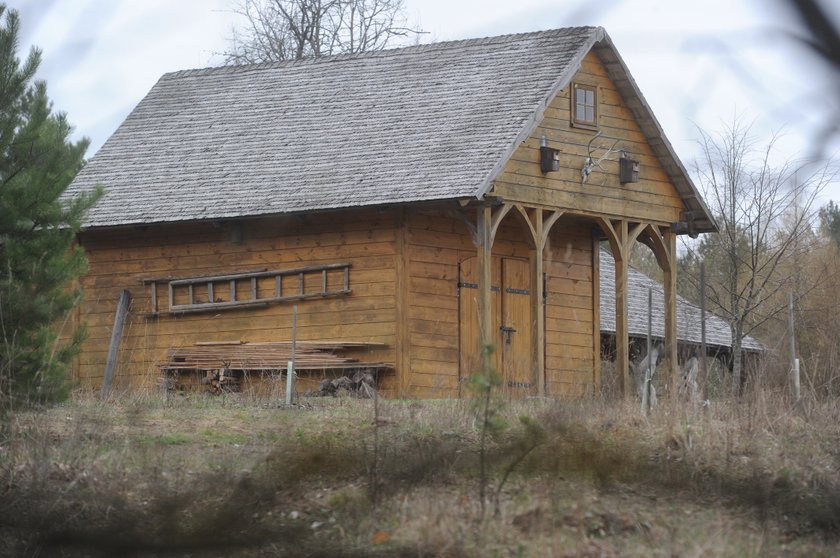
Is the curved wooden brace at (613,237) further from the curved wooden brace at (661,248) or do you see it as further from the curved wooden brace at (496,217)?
the curved wooden brace at (496,217)

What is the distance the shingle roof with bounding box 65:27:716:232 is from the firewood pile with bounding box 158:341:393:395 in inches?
82.7

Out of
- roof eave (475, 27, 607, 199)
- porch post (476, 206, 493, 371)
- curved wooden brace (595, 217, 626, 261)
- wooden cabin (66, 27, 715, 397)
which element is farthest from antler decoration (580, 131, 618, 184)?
porch post (476, 206, 493, 371)

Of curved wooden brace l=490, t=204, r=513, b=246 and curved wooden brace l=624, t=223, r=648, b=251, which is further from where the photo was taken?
curved wooden brace l=624, t=223, r=648, b=251

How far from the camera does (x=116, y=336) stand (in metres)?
21.0

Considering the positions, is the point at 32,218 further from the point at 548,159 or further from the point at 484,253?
the point at 548,159

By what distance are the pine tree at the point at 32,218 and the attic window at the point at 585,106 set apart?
10225 millimetres

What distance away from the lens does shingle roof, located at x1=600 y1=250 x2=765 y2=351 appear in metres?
26.8

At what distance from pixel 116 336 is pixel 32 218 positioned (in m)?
9.27

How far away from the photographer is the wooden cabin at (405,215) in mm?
19219

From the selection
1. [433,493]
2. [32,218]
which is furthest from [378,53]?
[433,493]

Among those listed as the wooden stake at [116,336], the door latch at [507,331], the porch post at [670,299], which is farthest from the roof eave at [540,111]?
the wooden stake at [116,336]

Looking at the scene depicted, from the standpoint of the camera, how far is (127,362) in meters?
21.1

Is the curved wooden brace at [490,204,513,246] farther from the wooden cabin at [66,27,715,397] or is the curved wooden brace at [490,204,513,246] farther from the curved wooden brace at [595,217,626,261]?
the curved wooden brace at [595,217,626,261]

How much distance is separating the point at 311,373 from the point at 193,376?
210cm
